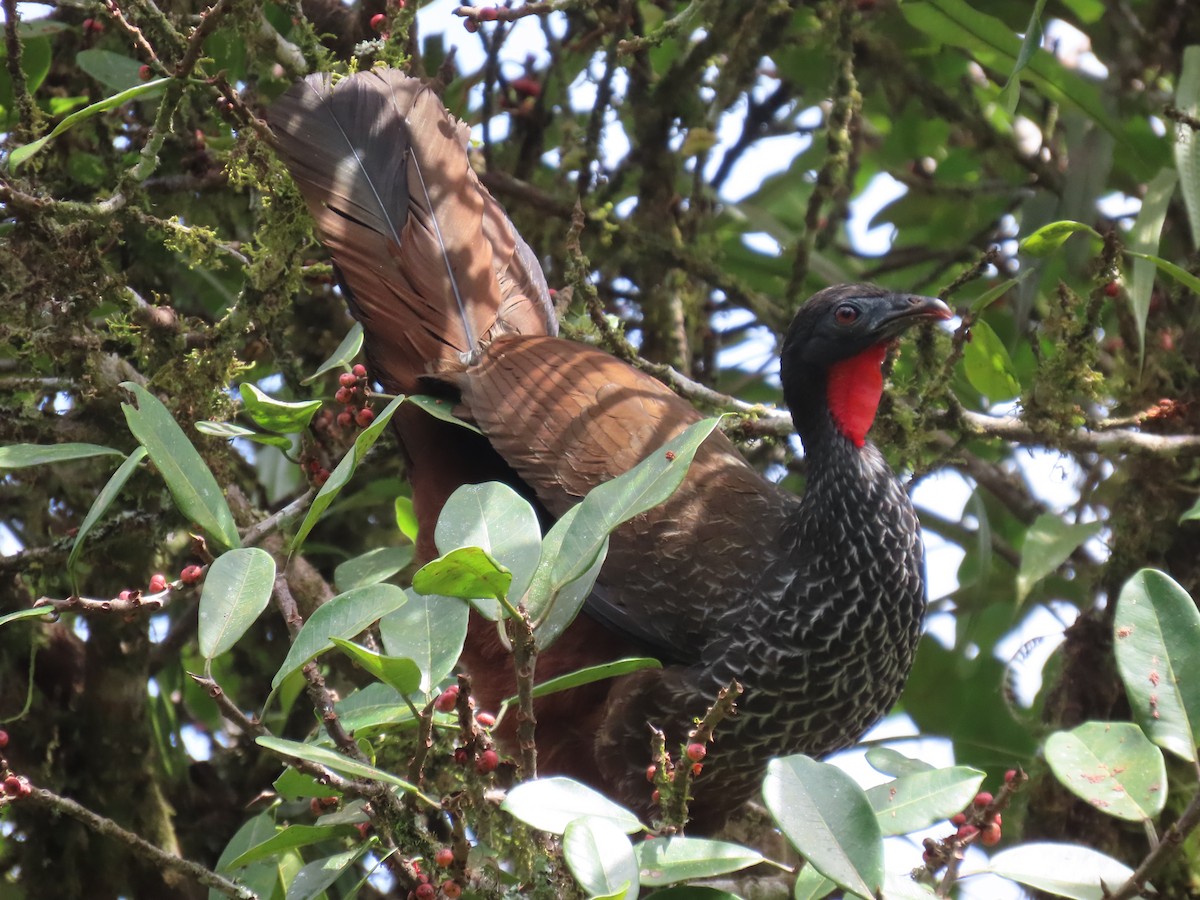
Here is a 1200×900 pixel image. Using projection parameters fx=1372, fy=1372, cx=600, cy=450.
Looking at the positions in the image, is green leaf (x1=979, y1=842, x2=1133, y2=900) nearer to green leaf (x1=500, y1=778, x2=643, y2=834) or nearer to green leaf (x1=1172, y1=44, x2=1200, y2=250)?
green leaf (x1=500, y1=778, x2=643, y2=834)

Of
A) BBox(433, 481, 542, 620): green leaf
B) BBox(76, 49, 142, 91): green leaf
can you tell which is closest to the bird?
BBox(76, 49, 142, 91): green leaf

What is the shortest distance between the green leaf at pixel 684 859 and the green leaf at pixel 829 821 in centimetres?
10

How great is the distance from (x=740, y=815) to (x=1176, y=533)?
1265mm

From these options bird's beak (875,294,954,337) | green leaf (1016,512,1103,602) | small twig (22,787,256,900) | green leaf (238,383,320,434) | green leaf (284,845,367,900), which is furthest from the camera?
green leaf (1016,512,1103,602)

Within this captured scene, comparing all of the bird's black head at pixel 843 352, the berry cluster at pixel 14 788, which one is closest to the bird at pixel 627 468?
the bird's black head at pixel 843 352

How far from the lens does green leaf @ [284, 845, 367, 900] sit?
6.36ft

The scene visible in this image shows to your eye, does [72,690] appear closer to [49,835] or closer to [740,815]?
[49,835]

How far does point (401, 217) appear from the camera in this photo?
305cm

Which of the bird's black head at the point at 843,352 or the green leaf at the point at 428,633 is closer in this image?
the green leaf at the point at 428,633

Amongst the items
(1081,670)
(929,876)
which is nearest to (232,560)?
(929,876)

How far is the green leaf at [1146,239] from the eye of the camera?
2.88 m

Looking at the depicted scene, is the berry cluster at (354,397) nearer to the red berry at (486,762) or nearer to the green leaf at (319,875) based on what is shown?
the green leaf at (319,875)

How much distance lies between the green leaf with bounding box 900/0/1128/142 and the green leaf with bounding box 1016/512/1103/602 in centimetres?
115

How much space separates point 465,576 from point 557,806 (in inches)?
11.4
